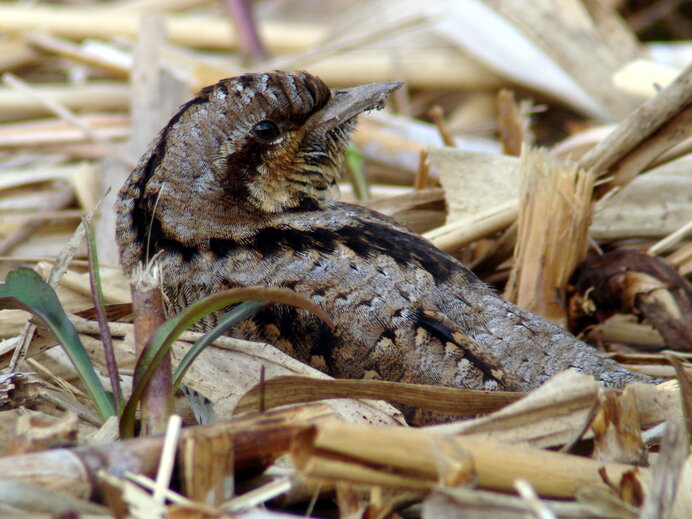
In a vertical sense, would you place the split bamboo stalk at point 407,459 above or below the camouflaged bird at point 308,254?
below

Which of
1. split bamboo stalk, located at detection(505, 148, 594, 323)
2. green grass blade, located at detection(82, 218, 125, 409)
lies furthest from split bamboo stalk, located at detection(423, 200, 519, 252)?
green grass blade, located at detection(82, 218, 125, 409)

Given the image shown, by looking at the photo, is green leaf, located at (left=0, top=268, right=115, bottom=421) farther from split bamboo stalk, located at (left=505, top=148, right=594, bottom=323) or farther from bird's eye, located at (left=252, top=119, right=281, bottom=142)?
split bamboo stalk, located at (left=505, top=148, right=594, bottom=323)

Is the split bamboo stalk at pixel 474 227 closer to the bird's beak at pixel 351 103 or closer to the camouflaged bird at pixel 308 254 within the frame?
the camouflaged bird at pixel 308 254

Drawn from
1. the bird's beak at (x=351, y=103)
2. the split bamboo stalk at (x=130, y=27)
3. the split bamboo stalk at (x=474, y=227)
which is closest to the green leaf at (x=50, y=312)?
the bird's beak at (x=351, y=103)

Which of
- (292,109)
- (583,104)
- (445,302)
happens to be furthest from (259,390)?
(583,104)

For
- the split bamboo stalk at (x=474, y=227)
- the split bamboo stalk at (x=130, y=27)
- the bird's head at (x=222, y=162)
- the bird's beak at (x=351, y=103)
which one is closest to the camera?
the bird's head at (x=222, y=162)

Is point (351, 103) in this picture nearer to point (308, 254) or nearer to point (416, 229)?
point (308, 254)

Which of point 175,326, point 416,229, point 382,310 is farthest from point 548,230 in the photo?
point 175,326
